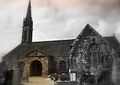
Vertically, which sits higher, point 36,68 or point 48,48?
point 48,48

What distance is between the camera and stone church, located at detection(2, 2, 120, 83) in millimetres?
30078

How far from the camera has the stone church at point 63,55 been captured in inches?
1184

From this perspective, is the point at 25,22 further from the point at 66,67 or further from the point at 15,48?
the point at 66,67

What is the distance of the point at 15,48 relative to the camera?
169 feet

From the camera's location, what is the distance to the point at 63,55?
140 ft

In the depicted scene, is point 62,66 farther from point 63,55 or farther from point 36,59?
point 36,59

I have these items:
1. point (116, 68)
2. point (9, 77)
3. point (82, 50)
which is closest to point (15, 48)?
point (82, 50)

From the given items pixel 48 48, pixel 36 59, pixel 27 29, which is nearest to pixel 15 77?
pixel 36 59

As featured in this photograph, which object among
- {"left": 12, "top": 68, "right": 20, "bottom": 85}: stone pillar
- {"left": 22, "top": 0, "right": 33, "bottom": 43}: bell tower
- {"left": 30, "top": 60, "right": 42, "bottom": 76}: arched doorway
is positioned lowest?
{"left": 12, "top": 68, "right": 20, "bottom": 85}: stone pillar

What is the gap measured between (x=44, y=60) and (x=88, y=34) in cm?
1240

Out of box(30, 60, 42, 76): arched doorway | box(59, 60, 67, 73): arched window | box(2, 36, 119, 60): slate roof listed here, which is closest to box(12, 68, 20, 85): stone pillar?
box(2, 36, 119, 60): slate roof

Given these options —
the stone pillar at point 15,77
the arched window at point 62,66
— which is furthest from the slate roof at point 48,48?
the stone pillar at point 15,77

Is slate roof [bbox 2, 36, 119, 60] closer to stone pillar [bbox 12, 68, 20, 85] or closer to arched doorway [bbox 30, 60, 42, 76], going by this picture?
arched doorway [bbox 30, 60, 42, 76]

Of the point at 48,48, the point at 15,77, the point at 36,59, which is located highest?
the point at 48,48
